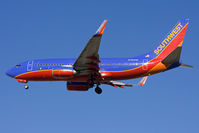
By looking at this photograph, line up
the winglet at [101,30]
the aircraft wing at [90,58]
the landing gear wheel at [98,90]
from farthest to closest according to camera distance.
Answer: the landing gear wheel at [98,90] < the aircraft wing at [90,58] < the winglet at [101,30]

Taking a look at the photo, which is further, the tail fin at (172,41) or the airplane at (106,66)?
the tail fin at (172,41)

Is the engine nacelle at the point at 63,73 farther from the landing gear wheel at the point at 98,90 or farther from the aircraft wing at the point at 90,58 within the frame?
the landing gear wheel at the point at 98,90

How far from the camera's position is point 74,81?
5222 cm

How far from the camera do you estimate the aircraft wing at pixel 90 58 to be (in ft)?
145

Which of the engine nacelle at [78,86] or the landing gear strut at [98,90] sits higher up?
the engine nacelle at [78,86]

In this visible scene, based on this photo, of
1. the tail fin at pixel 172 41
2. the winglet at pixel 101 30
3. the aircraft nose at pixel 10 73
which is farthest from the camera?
the aircraft nose at pixel 10 73

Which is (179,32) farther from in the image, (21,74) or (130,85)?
(21,74)

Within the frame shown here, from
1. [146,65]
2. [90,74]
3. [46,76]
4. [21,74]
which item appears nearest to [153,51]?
[146,65]

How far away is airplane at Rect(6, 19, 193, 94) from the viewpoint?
159 ft

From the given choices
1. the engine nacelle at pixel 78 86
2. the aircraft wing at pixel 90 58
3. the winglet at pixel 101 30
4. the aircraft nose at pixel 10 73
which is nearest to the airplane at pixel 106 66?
the aircraft wing at pixel 90 58

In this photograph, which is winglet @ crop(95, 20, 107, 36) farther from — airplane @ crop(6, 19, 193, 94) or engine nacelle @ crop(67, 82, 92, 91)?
engine nacelle @ crop(67, 82, 92, 91)

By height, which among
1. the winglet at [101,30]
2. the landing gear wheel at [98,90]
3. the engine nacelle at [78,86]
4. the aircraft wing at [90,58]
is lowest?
the landing gear wheel at [98,90]

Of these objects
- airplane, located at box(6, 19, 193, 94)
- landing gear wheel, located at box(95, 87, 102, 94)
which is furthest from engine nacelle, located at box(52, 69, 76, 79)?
landing gear wheel, located at box(95, 87, 102, 94)

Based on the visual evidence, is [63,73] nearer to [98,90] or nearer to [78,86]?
[98,90]
